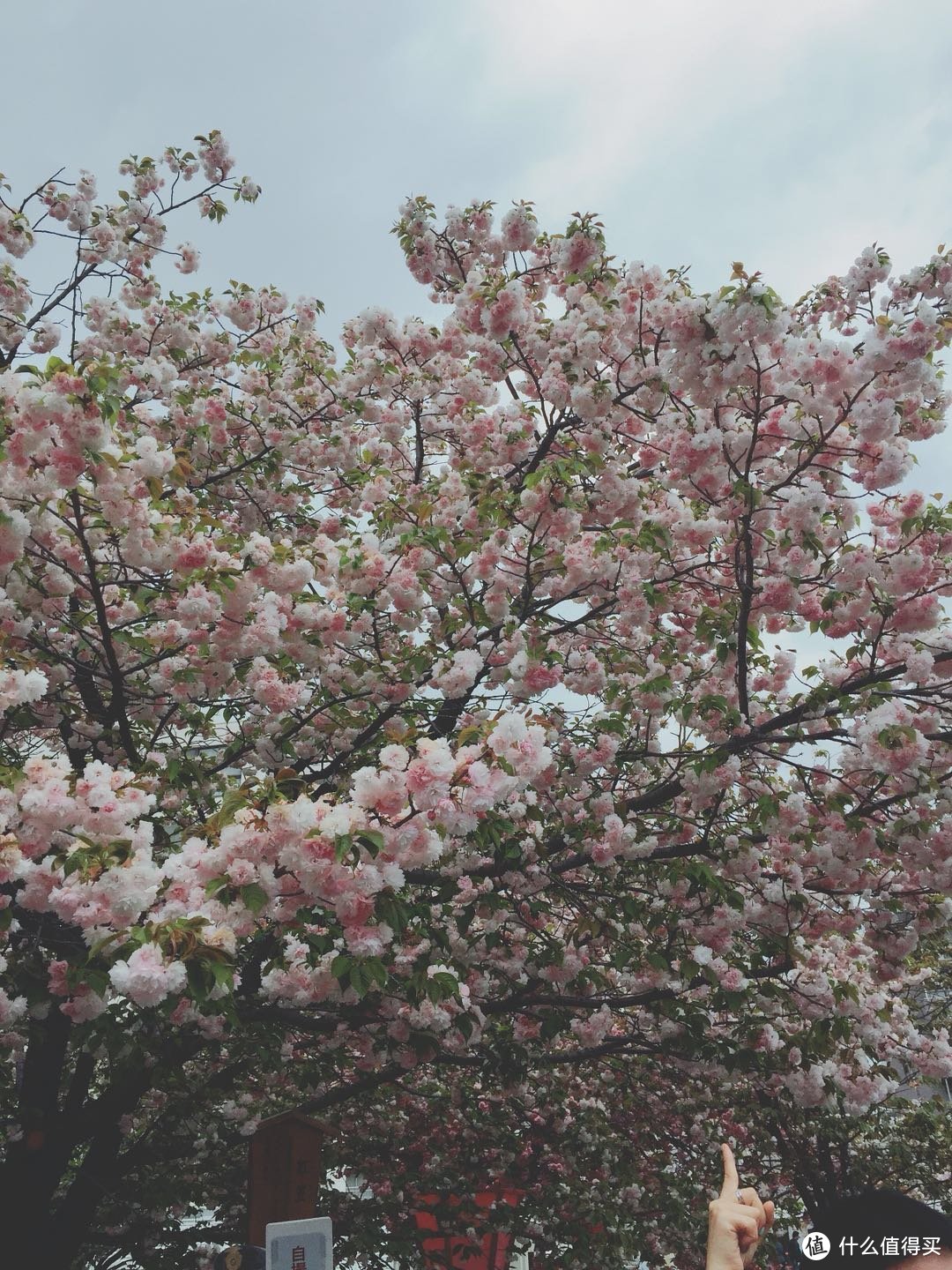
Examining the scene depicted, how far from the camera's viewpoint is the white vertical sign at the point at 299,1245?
322cm

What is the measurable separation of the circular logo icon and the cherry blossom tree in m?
1.53

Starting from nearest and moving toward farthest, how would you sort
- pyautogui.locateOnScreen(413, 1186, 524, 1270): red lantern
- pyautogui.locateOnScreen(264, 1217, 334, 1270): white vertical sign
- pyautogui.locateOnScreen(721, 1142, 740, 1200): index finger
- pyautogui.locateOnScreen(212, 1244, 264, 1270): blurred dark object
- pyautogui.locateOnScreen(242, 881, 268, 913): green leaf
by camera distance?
pyautogui.locateOnScreen(721, 1142, 740, 1200): index finger < pyautogui.locateOnScreen(242, 881, 268, 913): green leaf < pyautogui.locateOnScreen(264, 1217, 334, 1270): white vertical sign < pyautogui.locateOnScreen(212, 1244, 264, 1270): blurred dark object < pyautogui.locateOnScreen(413, 1186, 524, 1270): red lantern

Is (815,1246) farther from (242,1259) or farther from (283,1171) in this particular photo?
(283,1171)

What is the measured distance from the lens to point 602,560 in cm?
489

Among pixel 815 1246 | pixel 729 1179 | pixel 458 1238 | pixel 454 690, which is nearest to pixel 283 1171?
pixel 454 690

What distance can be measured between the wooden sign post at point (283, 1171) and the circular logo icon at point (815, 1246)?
3.64 m

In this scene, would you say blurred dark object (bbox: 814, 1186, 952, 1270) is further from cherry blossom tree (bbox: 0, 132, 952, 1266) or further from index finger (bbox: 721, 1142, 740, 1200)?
cherry blossom tree (bbox: 0, 132, 952, 1266)

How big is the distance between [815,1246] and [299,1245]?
2647 millimetres

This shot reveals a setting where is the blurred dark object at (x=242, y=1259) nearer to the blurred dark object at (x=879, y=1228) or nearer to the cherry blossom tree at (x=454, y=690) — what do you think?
the cherry blossom tree at (x=454, y=690)

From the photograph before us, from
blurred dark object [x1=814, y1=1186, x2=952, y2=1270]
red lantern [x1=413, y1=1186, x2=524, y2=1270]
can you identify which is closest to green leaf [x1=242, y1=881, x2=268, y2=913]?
blurred dark object [x1=814, y1=1186, x2=952, y2=1270]

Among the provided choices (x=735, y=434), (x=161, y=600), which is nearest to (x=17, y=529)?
(x=161, y=600)

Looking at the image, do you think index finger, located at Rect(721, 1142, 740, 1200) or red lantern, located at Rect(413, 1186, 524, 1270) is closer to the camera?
index finger, located at Rect(721, 1142, 740, 1200)

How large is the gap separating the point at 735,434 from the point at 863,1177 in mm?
8413

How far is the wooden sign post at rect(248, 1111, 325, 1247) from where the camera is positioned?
4.28 meters
